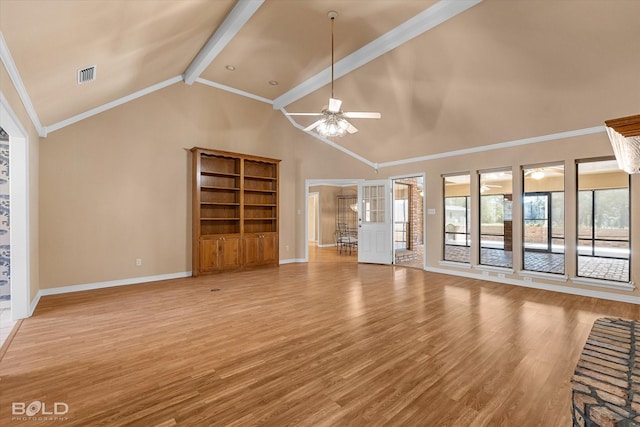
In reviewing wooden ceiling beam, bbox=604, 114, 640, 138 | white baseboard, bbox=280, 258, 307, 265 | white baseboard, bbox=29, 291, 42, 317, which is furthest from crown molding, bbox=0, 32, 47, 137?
white baseboard, bbox=280, 258, 307, 265

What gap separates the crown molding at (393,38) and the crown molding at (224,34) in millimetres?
1813

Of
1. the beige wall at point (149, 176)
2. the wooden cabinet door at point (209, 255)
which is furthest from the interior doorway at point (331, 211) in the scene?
the wooden cabinet door at point (209, 255)

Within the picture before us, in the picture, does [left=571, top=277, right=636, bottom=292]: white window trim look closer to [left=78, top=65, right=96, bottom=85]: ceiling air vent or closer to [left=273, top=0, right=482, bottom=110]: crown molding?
[left=273, top=0, right=482, bottom=110]: crown molding

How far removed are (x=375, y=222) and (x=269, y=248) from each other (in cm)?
274

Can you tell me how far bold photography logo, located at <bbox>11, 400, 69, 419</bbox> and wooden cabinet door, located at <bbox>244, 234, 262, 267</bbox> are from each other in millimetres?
4358

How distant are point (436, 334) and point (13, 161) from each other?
515cm

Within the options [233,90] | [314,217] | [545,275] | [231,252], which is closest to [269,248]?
[231,252]

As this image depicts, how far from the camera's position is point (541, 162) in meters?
4.89

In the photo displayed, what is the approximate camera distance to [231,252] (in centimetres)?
600

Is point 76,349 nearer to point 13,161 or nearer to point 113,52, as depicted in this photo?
point 13,161

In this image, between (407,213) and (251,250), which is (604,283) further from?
(251,250)

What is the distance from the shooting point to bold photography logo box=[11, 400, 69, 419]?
5.73ft

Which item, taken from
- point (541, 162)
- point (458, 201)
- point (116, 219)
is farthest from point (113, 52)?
point (458, 201)

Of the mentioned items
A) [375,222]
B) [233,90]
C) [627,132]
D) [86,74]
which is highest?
[233,90]
